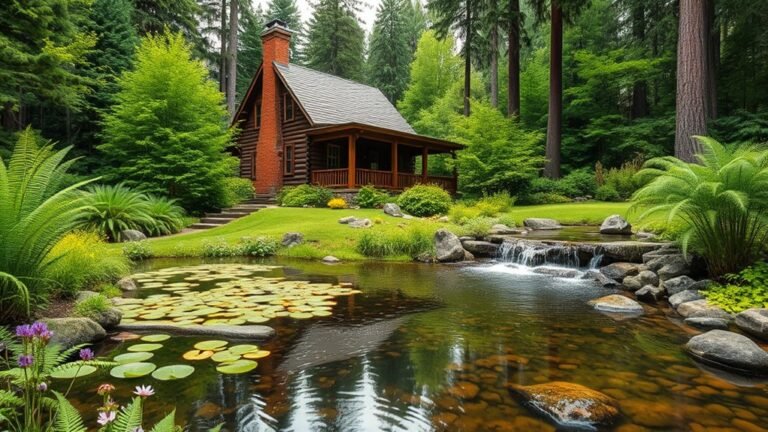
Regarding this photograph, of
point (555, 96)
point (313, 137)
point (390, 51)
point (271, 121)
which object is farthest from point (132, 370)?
point (390, 51)

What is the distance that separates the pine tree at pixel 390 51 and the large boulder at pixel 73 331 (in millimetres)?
38629

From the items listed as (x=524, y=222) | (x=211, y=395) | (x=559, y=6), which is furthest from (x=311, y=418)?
(x=559, y=6)

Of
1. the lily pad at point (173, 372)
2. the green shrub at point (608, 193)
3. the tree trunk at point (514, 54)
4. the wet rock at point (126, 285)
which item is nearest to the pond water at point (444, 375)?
the lily pad at point (173, 372)

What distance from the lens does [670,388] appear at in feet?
10.9

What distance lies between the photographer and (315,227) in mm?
12219

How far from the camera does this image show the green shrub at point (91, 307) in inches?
171

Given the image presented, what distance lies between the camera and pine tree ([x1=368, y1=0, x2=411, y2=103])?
132ft

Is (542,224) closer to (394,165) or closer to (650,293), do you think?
(650,293)

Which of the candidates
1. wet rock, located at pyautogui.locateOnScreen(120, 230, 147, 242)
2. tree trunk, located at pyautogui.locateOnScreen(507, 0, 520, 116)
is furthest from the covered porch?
wet rock, located at pyautogui.locateOnScreen(120, 230, 147, 242)

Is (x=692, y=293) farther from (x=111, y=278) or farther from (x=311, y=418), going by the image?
(x=111, y=278)

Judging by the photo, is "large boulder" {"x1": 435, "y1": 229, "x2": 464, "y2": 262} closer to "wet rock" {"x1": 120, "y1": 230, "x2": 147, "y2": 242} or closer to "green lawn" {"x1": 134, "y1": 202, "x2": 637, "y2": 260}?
"green lawn" {"x1": 134, "y1": 202, "x2": 637, "y2": 260}

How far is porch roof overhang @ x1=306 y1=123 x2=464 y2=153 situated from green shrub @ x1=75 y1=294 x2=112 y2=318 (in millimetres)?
12521

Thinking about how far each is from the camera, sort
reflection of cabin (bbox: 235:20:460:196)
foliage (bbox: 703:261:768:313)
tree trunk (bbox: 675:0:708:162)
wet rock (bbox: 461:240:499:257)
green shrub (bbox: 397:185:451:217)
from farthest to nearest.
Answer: reflection of cabin (bbox: 235:20:460:196)
green shrub (bbox: 397:185:451:217)
tree trunk (bbox: 675:0:708:162)
wet rock (bbox: 461:240:499:257)
foliage (bbox: 703:261:768:313)

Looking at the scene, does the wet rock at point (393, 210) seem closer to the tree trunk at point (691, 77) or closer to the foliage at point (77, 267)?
the tree trunk at point (691, 77)
